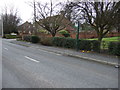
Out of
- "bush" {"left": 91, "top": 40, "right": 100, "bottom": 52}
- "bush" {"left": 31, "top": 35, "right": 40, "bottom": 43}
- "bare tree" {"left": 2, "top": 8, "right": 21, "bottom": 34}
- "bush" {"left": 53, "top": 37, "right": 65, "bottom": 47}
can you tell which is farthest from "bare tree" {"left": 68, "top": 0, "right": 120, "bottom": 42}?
"bare tree" {"left": 2, "top": 8, "right": 21, "bottom": 34}

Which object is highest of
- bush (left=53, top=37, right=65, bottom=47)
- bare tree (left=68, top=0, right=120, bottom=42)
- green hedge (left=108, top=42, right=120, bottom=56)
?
bare tree (left=68, top=0, right=120, bottom=42)

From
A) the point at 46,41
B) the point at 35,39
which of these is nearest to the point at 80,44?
the point at 46,41

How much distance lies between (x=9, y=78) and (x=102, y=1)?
10.3 m

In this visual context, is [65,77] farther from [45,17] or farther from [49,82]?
[45,17]

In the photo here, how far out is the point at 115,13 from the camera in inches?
374

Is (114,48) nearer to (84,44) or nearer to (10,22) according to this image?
(84,44)

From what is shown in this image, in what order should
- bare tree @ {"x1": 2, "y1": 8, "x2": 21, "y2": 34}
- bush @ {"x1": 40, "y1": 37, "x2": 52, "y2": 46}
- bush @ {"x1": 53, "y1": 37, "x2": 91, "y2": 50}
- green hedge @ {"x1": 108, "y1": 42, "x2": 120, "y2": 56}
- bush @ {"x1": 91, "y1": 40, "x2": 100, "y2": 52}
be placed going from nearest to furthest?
green hedge @ {"x1": 108, "y1": 42, "x2": 120, "y2": 56}, bush @ {"x1": 91, "y1": 40, "x2": 100, "y2": 52}, bush @ {"x1": 53, "y1": 37, "x2": 91, "y2": 50}, bush @ {"x1": 40, "y1": 37, "x2": 52, "y2": 46}, bare tree @ {"x1": 2, "y1": 8, "x2": 21, "y2": 34}

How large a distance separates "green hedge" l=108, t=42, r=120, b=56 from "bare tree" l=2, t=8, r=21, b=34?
1707 inches

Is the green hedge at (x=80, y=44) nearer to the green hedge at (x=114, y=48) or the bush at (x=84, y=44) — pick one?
the bush at (x=84, y=44)

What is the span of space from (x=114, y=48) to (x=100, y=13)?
3.79 m

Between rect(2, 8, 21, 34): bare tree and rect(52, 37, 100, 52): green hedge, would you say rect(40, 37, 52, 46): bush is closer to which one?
rect(52, 37, 100, 52): green hedge

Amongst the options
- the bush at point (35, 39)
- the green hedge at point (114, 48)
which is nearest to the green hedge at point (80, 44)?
the green hedge at point (114, 48)

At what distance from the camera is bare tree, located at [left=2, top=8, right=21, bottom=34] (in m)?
44.8

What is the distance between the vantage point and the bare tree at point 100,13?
958cm
